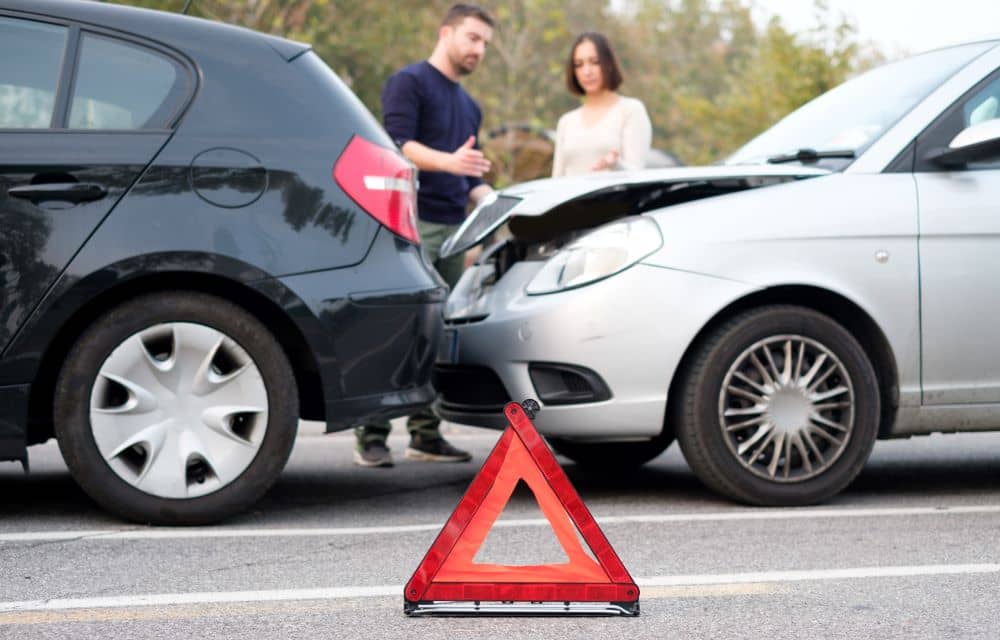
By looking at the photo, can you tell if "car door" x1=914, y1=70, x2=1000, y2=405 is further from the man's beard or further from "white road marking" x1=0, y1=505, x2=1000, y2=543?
the man's beard

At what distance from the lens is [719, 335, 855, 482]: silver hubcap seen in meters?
5.18

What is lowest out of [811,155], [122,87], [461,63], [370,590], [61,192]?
[370,590]

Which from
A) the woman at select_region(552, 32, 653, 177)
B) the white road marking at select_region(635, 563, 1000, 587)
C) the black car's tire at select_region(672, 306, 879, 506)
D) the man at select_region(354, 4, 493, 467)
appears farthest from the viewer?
the woman at select_region(552, 32, 653, 177)

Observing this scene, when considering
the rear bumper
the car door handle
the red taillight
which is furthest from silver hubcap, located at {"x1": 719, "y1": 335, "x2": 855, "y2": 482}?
the car door handle

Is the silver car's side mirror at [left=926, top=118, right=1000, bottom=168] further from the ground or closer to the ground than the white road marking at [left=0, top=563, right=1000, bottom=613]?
further from the ground

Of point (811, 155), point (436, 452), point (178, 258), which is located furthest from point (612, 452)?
point (178, 258)

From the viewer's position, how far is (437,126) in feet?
22.3

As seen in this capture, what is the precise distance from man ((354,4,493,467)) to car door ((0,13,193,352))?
1951mm

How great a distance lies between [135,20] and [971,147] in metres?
3.03

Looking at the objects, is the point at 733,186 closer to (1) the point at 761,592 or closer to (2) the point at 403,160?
(2) the point at 403,160

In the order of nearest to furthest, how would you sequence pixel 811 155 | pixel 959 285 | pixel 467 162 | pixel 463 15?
pixel 959 285
pixel 811 155
pixel 467 162
pixel 463 15

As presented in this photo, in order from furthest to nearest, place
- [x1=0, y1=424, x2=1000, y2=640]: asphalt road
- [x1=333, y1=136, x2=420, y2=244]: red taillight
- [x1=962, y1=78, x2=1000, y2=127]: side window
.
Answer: [x1=962, y1=78, x2=1000, y2=127]: side window
[x1=333, y1=136, x2=420, y2=244]: red taillight
[x1=0, y1=424, x2=1000, y2=640]: asphalt road

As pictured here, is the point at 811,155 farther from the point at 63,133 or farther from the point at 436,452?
the point at 63,133

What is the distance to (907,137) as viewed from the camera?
5.47 m
